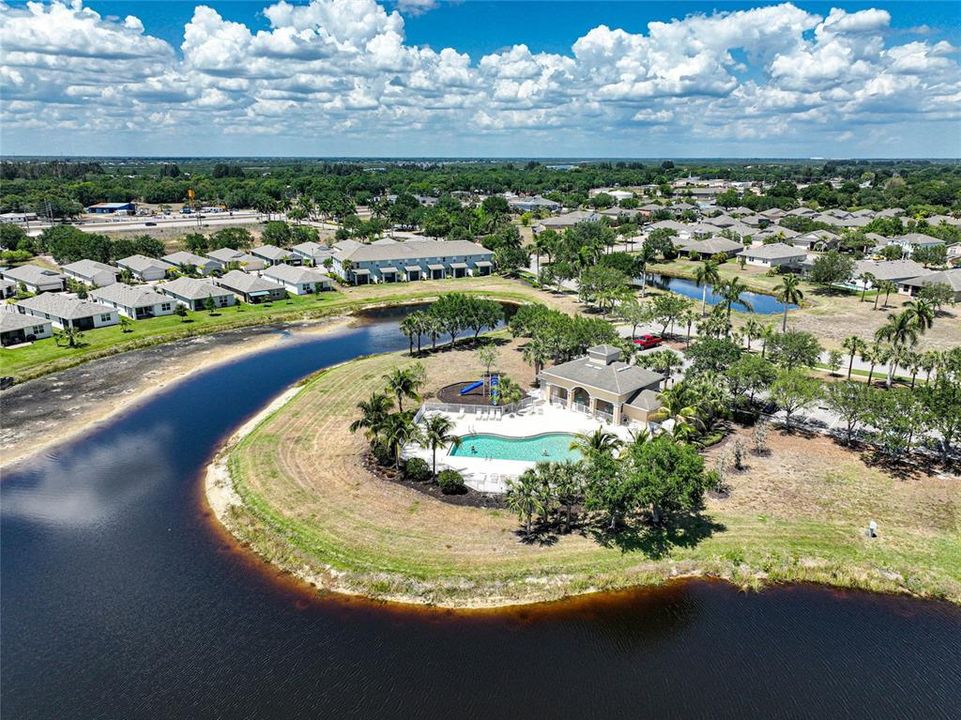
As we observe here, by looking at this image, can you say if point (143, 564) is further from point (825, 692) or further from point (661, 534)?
point (825, 692)

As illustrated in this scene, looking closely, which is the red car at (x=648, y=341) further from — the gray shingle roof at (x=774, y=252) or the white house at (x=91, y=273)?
the white house at (x=91, y=273)

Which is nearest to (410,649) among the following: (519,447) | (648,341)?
(519,447)

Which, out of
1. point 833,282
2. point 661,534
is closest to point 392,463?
point 661,534

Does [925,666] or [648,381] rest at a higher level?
[648,381]

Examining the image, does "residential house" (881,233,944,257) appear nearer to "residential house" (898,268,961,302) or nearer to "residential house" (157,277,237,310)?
"residential house" (898,268,961,302)

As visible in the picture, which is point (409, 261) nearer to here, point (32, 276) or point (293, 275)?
point (293, 275)

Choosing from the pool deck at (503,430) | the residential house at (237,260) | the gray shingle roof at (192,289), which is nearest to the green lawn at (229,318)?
the gray shingle roof at (192,289)

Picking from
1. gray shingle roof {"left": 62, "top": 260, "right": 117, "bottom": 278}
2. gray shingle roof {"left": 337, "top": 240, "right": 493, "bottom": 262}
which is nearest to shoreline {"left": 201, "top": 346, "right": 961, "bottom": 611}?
gray shingle roof {"left": 337, "top": 240, "right": 493, "bottom": 262}
